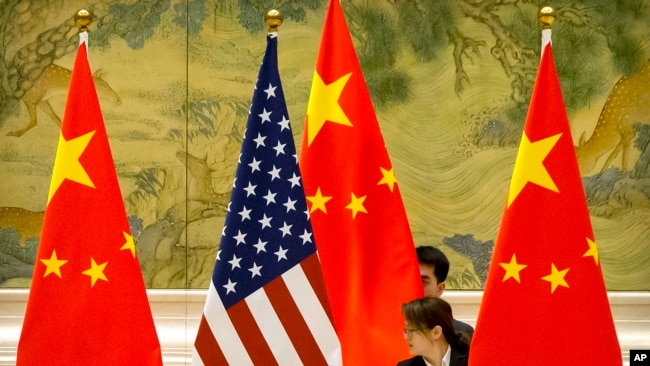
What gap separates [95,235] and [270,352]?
0.96m

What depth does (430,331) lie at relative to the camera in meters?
4.86

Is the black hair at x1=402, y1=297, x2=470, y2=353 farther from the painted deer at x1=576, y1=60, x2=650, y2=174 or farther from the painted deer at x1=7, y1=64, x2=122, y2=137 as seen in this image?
the painted deer at x1=7, y1=64, x2=122, y2=137

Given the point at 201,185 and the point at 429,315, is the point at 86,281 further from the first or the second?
the point at 201,185

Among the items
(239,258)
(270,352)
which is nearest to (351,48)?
(239,258)

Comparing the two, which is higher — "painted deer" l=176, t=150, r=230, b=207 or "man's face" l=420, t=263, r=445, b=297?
"painted deer" l=176, t=150, r=230, b=207

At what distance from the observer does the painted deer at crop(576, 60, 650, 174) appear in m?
6.68

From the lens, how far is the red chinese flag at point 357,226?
17.1 ft

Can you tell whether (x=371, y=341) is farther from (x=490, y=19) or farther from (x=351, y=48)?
(x=490, y=19)

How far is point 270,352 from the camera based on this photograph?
4.68 m

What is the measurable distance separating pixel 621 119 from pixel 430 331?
2.51 meters

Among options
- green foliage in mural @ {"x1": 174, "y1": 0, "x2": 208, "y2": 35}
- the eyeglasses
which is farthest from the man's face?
green foliage in mural @ {"x1": 174, "y1": 0, "x2": 208, "y2": 35}

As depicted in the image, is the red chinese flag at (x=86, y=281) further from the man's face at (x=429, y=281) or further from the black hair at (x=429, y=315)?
the man's face at (x=429, y=281)

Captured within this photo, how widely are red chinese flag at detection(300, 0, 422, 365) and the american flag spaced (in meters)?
0.41

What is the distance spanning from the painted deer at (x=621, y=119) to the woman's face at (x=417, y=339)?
2.32 meters
